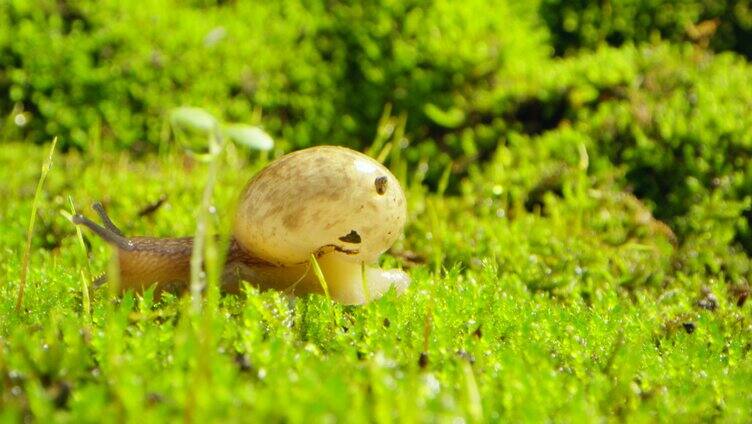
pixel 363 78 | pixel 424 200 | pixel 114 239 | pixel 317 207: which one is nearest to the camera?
pixel 317 207

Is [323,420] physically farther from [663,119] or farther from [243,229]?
[663,119]

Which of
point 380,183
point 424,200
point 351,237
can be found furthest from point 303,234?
point 424,200

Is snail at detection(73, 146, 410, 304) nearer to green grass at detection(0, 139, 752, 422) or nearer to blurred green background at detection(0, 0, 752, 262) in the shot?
green grass at detection(0, 139, 752, 422)

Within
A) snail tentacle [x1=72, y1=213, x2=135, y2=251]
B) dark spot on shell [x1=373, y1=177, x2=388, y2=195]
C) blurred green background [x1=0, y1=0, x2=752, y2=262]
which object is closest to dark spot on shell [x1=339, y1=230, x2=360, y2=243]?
dark spot on shell [x1=373, y1=177, x2=388, y2=195]

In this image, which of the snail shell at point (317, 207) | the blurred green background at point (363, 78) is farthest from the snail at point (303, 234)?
the blurred green background at point (363, 78)

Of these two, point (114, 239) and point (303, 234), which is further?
point (114, 239)

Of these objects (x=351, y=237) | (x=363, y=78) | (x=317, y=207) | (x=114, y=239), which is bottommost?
(x=363, y=78)

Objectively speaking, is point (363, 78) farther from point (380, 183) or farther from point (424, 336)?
point (424, 336)
